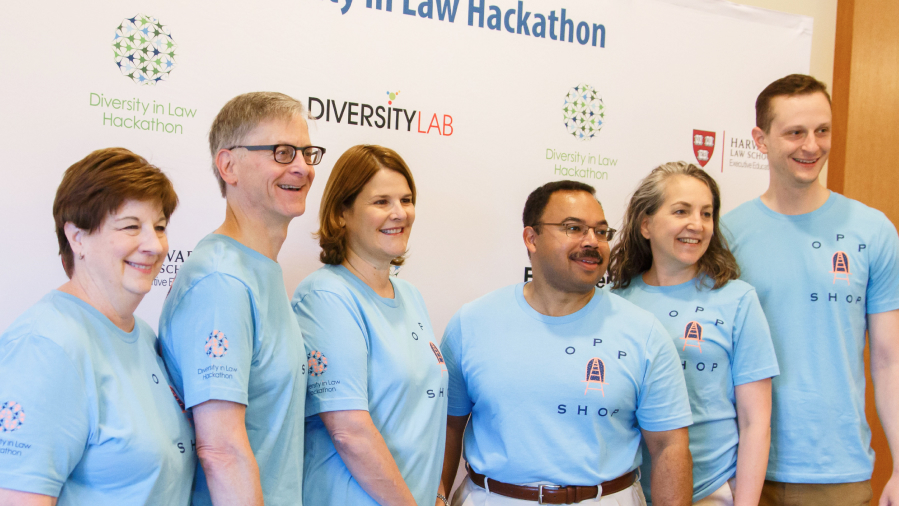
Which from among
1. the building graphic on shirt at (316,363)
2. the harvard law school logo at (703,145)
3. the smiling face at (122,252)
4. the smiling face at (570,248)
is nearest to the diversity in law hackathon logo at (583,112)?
the harvard law school logo at (703,145)

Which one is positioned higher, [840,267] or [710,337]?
[840,267]

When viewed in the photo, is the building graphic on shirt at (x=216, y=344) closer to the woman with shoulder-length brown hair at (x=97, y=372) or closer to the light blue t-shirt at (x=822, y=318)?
the woman with shoulder-length brown hair at (x=97, y=372)

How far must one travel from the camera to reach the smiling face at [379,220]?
188cm

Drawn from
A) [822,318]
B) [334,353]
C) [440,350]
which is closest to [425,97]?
[440,350]

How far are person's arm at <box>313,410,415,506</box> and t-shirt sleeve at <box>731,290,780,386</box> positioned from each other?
45.1 inches

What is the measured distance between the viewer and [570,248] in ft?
6.81

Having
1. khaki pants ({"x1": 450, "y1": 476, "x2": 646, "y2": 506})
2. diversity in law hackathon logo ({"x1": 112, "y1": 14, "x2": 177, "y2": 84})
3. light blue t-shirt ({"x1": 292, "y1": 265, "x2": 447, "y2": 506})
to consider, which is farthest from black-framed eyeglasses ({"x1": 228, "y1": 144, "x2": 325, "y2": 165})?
khaki pants ({"x1": 450, "y1": 476, "x2": 646, "y2": 506})

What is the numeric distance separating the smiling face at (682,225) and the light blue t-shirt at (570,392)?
10.0 inches

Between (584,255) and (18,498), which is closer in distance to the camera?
(18,498)

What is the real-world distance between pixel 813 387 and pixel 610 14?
1.82 m

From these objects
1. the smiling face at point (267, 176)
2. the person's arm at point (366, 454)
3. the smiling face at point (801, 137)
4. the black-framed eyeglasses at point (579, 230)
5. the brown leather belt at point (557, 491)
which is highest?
the smiling face at point (801, 137)

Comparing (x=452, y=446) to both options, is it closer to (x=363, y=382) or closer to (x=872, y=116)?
(x=363, y=382)

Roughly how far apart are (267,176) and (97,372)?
0.57 metres

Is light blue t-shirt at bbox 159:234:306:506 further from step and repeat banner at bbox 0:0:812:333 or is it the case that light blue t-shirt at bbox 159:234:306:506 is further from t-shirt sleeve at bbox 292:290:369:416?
step and repeat banner at bbox 0:0:812:333
